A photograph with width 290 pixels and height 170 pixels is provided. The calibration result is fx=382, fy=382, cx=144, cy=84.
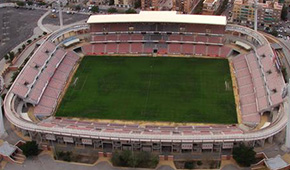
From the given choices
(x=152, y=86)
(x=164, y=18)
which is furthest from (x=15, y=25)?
(x=152, y=86)

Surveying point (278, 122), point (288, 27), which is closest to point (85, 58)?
point (278, 122)

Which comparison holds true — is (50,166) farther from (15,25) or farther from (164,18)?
(15,25)

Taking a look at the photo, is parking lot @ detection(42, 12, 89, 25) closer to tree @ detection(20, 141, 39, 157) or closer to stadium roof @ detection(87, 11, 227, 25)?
stadium roof @ detection(87, 11, 227, 25)

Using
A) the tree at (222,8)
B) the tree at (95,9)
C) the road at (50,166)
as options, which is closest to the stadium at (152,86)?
the road at (50,166)

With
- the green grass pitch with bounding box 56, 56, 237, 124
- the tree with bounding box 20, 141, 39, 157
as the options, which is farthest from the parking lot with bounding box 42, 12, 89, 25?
the tree with bounding box 20, 141, 39, 157

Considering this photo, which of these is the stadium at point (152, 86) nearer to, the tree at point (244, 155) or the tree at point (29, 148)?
the tree at point (244, 155)

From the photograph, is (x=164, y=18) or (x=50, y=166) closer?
(x=50, y=166)

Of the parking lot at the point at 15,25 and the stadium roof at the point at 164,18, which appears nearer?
the stadium roof at the point at 164,18
